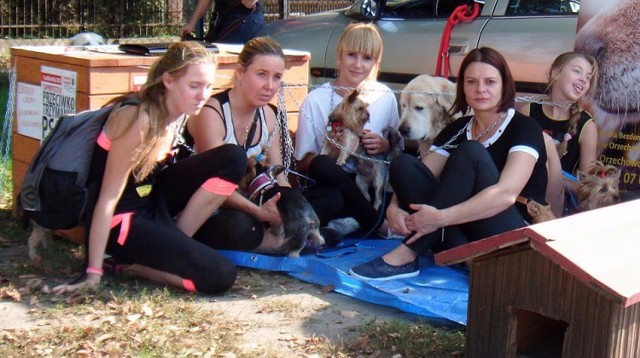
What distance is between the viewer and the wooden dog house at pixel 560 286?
2.97 metres

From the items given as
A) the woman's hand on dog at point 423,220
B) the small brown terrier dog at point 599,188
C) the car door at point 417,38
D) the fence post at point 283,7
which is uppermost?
the fence post at point 283,7

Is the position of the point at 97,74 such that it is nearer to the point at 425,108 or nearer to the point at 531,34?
the point at 425,108

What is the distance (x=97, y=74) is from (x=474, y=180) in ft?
7.17

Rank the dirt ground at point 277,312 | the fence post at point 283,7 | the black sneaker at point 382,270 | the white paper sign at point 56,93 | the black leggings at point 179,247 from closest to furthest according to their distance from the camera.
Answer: the dirt ground at point 277,312 < the black leggings at point 179,247 < the black sneaker at point 382,270 < the white paper sign at point 56,93 < the fence post at point 283,7

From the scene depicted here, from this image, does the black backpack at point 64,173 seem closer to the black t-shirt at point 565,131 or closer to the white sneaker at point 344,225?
the white sneaker at point 344,225

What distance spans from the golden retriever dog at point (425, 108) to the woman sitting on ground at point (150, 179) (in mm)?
1326

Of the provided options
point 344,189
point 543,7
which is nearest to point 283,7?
point 543,7

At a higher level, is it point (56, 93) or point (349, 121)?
point (56, 93)

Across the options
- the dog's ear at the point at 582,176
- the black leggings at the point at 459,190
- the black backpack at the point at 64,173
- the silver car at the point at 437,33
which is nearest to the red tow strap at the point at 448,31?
the silver car at the point at 437,33

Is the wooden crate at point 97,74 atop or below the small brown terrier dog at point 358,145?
atop

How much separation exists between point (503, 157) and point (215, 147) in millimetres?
1517

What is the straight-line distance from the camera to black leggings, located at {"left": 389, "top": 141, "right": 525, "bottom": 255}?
422cm

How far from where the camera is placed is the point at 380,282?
441 centimetres

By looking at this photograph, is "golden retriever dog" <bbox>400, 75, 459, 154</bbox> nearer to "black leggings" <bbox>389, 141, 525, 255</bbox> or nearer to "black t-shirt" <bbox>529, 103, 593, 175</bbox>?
"black t-shirt" <bbox>529, 103, 593, 175</bbox>
